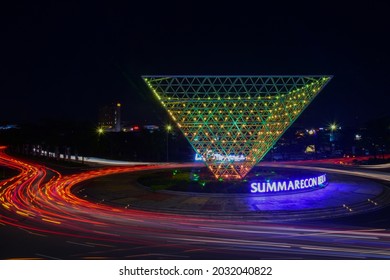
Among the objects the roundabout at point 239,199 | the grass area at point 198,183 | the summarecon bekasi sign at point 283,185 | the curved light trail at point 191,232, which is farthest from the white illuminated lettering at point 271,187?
the curved light trail at point 191,232

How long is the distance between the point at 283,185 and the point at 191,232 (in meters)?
14.7

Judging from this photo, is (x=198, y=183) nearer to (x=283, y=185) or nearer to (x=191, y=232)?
(x=283, y=185)

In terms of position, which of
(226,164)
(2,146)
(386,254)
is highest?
(2,146)

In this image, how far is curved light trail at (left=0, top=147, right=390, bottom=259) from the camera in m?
16.0

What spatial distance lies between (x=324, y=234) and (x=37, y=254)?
15.3 meters

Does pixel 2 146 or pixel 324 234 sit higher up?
pixel 2 146

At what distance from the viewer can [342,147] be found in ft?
301

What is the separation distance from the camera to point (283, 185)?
31.3m

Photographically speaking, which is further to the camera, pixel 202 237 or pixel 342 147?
pixel 342 147

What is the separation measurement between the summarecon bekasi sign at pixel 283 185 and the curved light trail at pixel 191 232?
28.8ft

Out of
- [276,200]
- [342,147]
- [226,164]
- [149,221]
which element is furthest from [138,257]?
[342,147]

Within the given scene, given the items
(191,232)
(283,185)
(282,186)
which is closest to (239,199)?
(282,186)

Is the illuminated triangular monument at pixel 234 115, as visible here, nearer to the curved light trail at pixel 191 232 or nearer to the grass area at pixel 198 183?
the grass area at pixel 198 183

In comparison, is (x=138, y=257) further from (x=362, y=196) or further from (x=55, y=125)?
(x=55, y=125)
